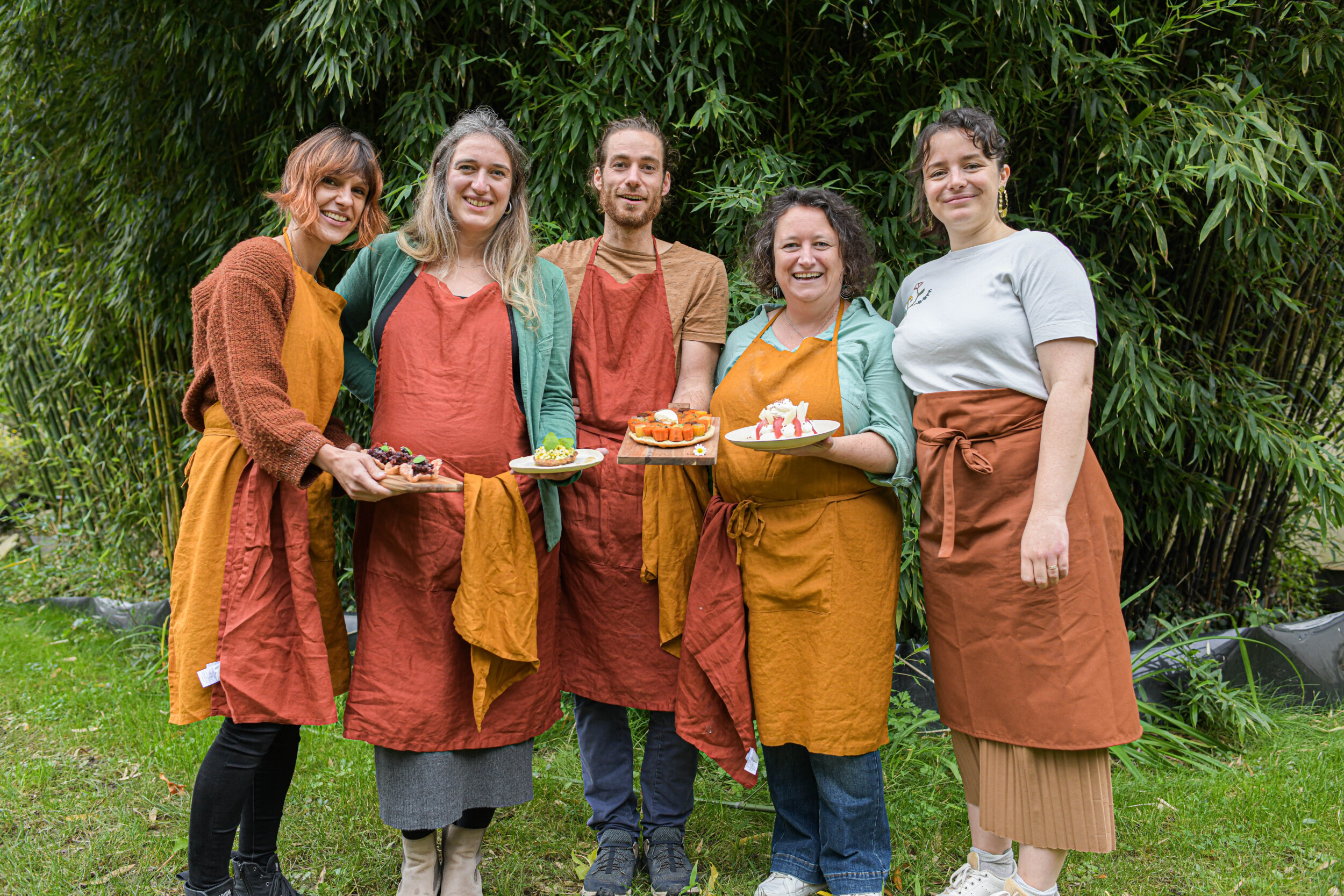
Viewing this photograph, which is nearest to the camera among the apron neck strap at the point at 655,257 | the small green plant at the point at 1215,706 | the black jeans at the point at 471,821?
the black jeans at the point at 471,821

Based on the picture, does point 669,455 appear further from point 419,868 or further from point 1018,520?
point 419,868

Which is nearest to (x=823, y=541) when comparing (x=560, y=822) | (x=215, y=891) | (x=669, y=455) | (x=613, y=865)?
(x=669, y=455)

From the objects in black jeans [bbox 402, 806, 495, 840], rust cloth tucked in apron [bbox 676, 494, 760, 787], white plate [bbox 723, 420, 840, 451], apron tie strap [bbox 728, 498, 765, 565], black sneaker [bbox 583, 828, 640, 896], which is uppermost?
white plate [bbox 723, 420, 840, 451]

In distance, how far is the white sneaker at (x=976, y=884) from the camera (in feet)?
6.66

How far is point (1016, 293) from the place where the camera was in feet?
6.10

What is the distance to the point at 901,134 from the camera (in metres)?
2.91

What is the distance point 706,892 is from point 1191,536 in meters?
2.54

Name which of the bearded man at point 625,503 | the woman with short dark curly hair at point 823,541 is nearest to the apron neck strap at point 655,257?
the bearded man at point 625,503

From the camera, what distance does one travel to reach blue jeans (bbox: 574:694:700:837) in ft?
7.59

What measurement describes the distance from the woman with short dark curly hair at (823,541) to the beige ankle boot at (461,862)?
714 mm

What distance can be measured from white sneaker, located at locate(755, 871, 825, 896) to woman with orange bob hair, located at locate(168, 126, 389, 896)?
3.70 ft

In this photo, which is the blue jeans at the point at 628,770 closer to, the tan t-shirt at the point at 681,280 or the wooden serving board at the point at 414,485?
the wooden serving board at the point at 414,485

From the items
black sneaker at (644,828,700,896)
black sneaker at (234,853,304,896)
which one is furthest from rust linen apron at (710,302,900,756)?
black sneaker at (234,853,304,896)

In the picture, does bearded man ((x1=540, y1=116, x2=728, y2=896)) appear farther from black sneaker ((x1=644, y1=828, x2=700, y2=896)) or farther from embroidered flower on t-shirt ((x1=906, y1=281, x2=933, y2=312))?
embroidered flower on t-shirt ((x1=906, y1=281, x2=933, y2=312))
